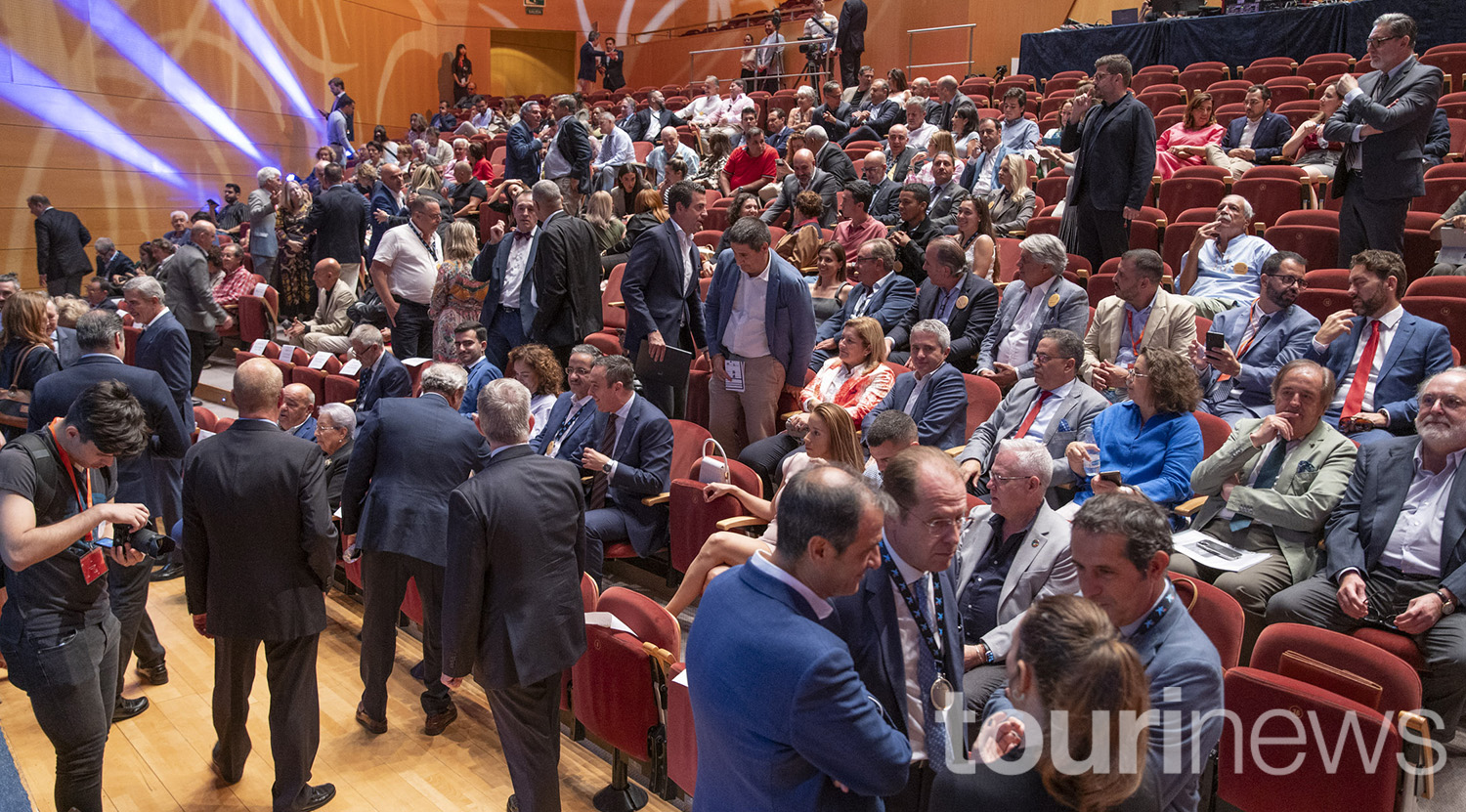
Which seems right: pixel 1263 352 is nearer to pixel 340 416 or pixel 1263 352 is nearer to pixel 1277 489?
pixel 1277 489

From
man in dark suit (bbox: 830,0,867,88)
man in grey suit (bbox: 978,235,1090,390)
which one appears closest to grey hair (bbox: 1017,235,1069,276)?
man in grey suit (bbox: 978,235,1090,390)

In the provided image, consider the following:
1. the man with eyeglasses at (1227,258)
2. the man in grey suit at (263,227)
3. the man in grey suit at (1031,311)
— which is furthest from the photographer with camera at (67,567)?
the man in grey suit at (263,227)

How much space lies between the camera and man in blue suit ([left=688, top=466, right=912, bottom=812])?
1.44 m

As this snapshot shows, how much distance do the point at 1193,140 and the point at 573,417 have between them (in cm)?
497

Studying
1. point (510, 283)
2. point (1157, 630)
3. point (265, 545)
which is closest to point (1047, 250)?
point (510, 283)

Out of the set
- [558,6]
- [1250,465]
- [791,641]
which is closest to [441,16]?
[558,6]

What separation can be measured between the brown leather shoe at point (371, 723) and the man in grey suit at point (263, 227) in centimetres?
610

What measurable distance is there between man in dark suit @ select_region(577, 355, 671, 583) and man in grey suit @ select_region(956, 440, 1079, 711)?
1483mm

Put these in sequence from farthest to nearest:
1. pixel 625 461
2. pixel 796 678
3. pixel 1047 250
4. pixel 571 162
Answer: pixel 571 162 → pixel 1047 250 → pixel 625 461 → pixel 796 678

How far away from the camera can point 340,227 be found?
7.31m

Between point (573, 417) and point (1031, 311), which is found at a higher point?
point (1031, 311)

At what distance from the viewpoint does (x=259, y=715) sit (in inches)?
139

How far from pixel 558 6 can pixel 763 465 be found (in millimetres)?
14927

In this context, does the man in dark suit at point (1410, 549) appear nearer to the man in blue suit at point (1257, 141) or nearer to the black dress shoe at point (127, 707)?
the black dress shoe at point (127, 707)
